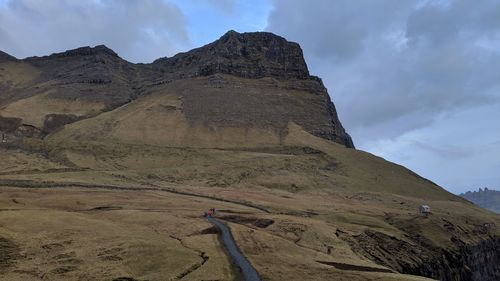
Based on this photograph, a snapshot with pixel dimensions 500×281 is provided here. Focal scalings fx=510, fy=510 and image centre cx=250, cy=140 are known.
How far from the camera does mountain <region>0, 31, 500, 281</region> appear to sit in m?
43.4

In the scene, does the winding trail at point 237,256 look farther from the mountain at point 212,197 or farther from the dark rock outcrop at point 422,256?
the dark rock outcrop at point 422,256

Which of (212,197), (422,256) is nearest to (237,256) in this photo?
(422,256)

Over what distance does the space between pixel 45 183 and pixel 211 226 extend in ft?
157

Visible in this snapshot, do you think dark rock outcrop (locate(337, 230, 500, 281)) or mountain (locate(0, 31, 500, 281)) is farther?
dark rock outcrop (locate(337, 230, 500, 281))

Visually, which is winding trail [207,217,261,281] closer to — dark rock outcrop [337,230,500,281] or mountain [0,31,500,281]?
mountain [0,31,500,281]

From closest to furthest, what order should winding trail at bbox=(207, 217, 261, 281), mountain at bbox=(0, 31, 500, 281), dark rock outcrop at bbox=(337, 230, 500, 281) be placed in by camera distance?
1. winding trail at bbox=(207, 217, 261, 281)
2. mountain at bbox=(0, 31, 500, 281)
3. dark rock outcrop at bbox=(337, 230, 500, 281)

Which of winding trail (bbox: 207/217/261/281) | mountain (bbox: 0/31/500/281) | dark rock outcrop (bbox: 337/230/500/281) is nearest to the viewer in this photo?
winding trail (bbox: 207/217/261/281)

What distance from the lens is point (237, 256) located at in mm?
44781

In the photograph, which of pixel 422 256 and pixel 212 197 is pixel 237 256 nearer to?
pixel 422 256

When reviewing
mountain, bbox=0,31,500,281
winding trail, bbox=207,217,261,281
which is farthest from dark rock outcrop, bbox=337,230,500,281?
winding trail, bbox=207,217,261,281

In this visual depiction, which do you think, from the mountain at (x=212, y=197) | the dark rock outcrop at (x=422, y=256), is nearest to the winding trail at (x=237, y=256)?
the mountain at (x=212, y=197)

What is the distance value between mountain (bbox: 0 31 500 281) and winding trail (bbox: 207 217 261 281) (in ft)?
2.48

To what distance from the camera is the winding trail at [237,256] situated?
3847cm

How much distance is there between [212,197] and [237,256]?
51129 millimetres
